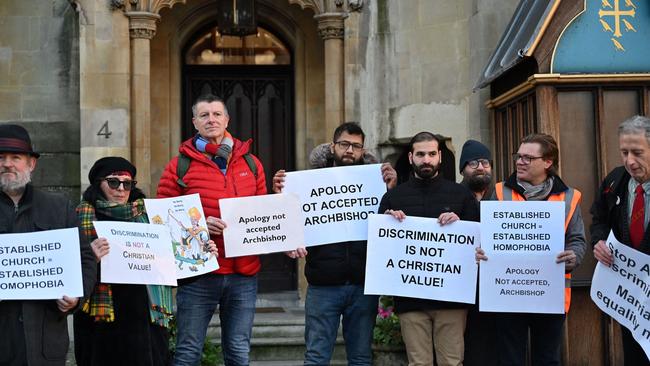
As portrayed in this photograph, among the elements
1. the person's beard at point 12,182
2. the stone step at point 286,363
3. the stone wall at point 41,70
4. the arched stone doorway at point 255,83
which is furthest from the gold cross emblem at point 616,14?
the stone wall at point 41,70

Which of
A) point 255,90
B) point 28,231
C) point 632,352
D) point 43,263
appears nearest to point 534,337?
point 632,352

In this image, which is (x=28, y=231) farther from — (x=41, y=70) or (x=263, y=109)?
(x=263, y=109)

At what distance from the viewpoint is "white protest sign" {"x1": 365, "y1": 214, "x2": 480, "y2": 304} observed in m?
6.36

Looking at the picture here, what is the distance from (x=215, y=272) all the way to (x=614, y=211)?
2.64 m

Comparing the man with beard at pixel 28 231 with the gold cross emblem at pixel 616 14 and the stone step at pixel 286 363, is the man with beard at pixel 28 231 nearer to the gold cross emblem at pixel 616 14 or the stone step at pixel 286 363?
the stone step at pixel 286 363

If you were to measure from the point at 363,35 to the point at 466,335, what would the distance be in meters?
5.79

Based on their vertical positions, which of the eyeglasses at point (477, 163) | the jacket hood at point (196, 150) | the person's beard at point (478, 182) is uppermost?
the jacket hood at point (196, 150)

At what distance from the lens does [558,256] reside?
20.6 feet

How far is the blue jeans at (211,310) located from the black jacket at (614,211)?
2364mm

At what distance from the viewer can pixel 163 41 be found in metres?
12.6

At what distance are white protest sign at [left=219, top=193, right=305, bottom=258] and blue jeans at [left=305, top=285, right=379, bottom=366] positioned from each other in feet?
1.37

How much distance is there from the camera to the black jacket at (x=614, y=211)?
19.2ft

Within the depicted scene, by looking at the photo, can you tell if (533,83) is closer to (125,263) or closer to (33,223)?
(125,263)

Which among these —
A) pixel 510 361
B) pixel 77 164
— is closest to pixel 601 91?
pixel 510 361
